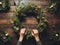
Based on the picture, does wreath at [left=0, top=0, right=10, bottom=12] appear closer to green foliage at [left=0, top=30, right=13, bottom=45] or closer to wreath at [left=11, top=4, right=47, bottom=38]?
wreath at [left=11, top=4, right=47, bottom=38]

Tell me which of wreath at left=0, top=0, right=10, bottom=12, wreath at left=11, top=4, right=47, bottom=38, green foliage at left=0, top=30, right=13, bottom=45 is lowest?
green foliage at left=0, top=30, right=13, bottom=45

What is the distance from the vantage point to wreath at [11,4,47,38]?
4.05m

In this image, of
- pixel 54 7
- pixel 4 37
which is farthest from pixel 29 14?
pixel 4 37

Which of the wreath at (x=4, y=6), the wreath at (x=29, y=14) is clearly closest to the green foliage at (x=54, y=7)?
the wreath at (x=29, y=14)

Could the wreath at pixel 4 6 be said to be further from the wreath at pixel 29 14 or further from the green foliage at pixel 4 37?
the green foliage at pixel 4 37

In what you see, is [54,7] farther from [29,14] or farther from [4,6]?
[4,6]

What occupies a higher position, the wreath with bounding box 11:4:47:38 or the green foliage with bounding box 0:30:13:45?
the wreath with bounding box 11:4:47:38

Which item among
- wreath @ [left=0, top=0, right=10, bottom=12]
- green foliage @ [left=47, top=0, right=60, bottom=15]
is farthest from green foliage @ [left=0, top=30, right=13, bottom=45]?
green foliage @ [left=47, top=0, right=60, bottom=15]

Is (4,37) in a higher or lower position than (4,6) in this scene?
lower

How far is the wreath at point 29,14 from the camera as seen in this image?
13.3ft

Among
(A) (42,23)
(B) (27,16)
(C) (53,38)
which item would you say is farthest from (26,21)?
(C) (53,38)

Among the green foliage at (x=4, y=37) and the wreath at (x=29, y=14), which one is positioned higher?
the wreath at (x=29, y=14)

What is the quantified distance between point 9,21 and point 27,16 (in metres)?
0.40

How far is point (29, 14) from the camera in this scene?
13.7 ft
